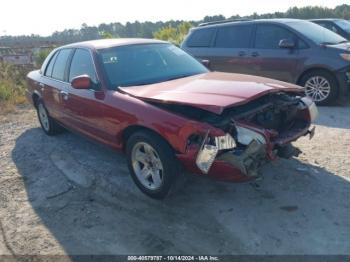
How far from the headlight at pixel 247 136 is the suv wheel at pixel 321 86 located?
4.15 meters

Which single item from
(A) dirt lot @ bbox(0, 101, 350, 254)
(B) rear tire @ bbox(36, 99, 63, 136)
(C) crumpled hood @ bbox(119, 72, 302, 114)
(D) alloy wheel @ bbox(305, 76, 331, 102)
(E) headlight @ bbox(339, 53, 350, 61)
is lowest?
(A) dirt lot @ bbox(0, 101, 350, 254)

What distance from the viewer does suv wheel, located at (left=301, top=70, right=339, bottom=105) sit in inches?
290

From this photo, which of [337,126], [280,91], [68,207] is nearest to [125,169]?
[68,207]

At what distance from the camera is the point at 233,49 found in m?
8.59

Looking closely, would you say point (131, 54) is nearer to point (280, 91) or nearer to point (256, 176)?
point (280, 91)

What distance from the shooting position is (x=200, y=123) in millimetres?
3543

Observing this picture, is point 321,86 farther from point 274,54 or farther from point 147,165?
point 147,165

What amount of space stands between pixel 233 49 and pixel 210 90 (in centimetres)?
491

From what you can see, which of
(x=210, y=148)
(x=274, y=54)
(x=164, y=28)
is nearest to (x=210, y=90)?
(x=210, y=148)

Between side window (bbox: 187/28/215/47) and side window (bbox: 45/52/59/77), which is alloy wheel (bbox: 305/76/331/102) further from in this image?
side window (bbox: 45/52/59/77)

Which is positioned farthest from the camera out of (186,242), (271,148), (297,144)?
(297,144)

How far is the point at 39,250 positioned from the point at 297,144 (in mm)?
3782

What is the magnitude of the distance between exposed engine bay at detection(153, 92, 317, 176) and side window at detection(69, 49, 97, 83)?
4.58 feet

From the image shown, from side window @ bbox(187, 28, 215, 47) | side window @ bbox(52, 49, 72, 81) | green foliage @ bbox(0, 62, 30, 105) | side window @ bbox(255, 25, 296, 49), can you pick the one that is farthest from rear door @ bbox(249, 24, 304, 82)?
green foliage @ bbox(0, 62, 30, 105)
